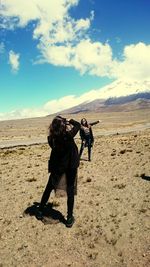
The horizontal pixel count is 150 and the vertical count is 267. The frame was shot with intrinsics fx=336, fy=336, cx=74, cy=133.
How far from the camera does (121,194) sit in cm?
1200

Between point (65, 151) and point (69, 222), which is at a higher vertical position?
point (65, 151)

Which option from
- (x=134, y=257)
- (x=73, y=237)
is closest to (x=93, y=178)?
(x=73, y=237)

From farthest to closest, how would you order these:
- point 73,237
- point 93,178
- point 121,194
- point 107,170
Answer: point 107,170 → point 93,178 → point 121,194 → point 73,237

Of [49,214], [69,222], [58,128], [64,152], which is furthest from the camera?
[49,214]

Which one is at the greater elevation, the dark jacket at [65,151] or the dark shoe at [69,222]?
the dark jacket at [65,151]

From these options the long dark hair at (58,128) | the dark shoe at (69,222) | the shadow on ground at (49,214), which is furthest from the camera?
the shadow on ground at (49,214)

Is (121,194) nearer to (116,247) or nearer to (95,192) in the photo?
(95,192)

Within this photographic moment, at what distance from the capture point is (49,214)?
9844mm

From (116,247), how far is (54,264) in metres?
1.57

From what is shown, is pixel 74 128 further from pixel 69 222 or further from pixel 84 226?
pixel 84 226

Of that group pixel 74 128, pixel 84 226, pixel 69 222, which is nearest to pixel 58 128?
pixel 74 128

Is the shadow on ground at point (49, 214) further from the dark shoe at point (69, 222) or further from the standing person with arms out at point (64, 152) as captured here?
the standing person with arms out at point (64, 152)

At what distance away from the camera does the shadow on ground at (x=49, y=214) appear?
367 inches

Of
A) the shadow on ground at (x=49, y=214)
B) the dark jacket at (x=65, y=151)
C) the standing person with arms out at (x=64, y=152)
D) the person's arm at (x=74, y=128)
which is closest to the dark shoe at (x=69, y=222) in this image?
the shadow on ground at (x=49, y=214)
